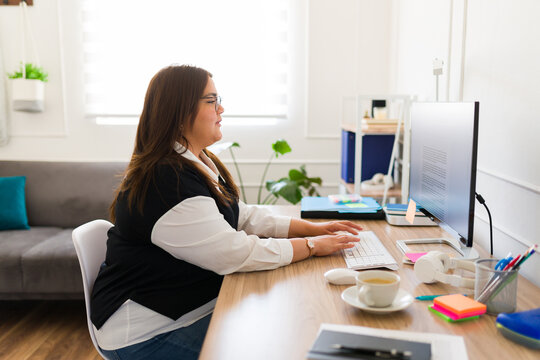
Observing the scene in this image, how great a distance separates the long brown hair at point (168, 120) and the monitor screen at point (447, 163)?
650mm

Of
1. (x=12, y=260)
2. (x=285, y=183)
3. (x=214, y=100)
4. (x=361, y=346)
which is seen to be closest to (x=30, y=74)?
(x=12, y=260)

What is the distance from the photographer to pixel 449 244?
5.29 ft

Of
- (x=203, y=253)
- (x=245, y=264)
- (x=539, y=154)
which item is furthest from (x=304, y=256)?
(x=539, y=154)

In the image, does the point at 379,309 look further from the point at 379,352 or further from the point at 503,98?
the point at 503,98

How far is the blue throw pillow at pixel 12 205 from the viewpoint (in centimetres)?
312

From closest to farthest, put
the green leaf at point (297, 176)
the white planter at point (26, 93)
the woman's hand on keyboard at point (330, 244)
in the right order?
the woman's hand on keyboard at point (330, 244) → the green leaf at point (297, 176) → the white planter at point (26, 93)

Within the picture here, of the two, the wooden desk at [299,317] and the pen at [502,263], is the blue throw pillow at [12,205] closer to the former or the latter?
the wooden desk at [299,317]

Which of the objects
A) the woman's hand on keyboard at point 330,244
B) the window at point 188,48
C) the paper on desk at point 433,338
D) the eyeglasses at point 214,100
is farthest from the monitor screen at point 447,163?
the window at point 188,48

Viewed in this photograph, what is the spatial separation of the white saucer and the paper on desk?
0.22ft

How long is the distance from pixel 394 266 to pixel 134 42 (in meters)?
2.97

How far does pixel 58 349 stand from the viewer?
8.33 ft

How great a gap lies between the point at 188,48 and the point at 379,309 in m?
3.06

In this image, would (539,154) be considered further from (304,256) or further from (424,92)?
(424,92)

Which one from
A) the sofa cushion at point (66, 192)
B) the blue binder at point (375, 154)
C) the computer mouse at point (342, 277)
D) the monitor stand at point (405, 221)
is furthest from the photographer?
the sofa cushion at point (66, 192)
